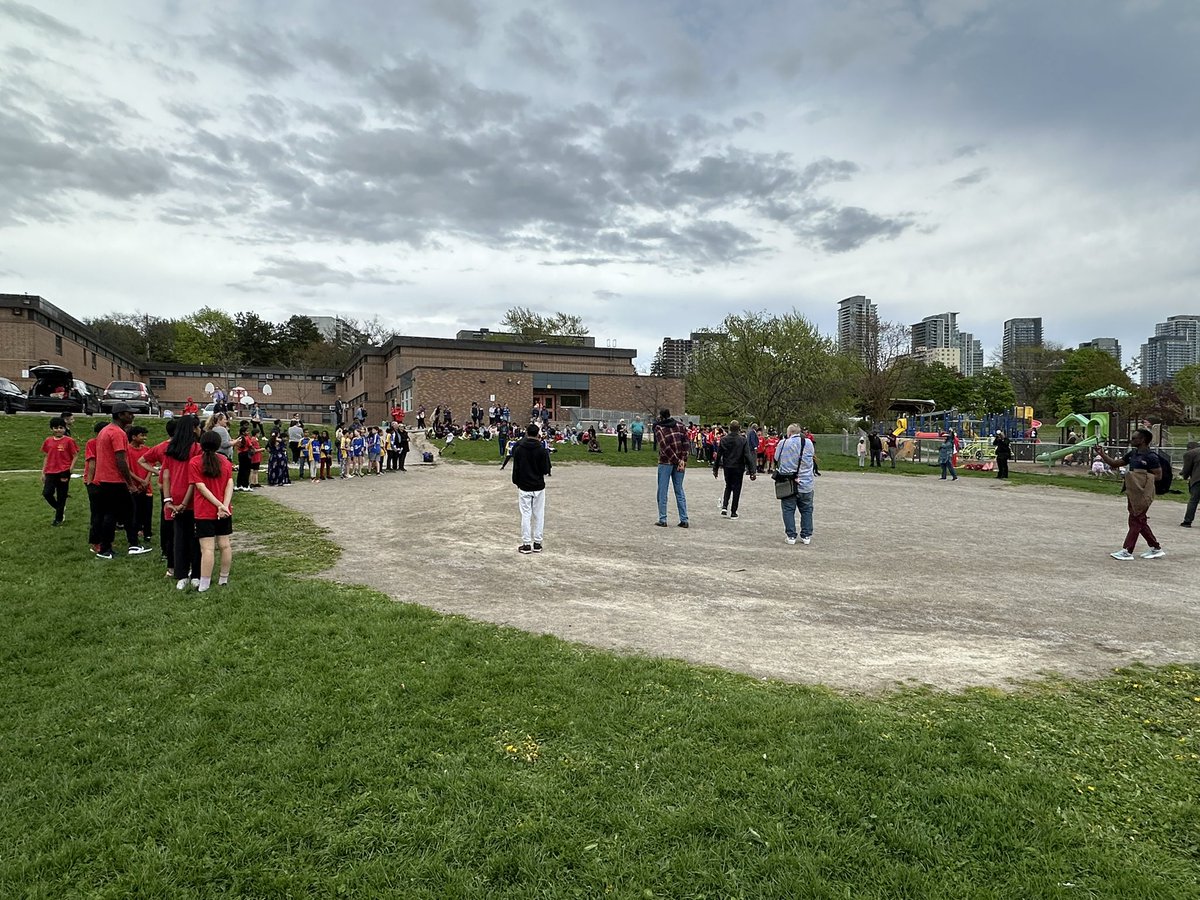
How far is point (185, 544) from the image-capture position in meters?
7.25

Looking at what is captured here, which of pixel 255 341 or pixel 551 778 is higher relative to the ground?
pixel 255 341

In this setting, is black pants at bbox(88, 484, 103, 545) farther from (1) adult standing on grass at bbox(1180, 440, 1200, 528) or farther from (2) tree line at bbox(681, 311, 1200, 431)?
(2) tree line at bbox(681, 311, 1200, 431)

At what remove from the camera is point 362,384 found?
58.7 m

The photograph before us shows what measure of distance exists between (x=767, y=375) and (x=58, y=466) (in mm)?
38489

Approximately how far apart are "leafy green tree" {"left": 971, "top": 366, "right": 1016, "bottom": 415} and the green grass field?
67785 millimetres

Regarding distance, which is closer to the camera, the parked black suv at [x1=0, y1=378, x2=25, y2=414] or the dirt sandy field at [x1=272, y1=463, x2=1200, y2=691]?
the dirt sandy field at [x1=272, y1=463, x2=1200, y2=691]

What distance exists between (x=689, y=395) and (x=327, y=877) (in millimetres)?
53454

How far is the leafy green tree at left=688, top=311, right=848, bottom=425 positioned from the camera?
4231 centimetres

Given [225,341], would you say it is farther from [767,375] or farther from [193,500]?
[193,500]

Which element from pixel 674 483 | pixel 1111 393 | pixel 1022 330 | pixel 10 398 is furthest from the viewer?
pixel 1022 330

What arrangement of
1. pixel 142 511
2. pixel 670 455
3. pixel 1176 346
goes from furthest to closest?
pixel 1176 346 → pixel 670 455 → pixel 142 511

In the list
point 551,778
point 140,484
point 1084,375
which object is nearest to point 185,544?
point 140,484

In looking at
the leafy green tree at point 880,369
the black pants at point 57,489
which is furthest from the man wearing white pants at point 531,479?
the leafy green tree at point 880,369

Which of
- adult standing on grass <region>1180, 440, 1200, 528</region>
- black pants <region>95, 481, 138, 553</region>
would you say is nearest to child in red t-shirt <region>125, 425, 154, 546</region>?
black pants <region>95, 481, 138, 553</region>
